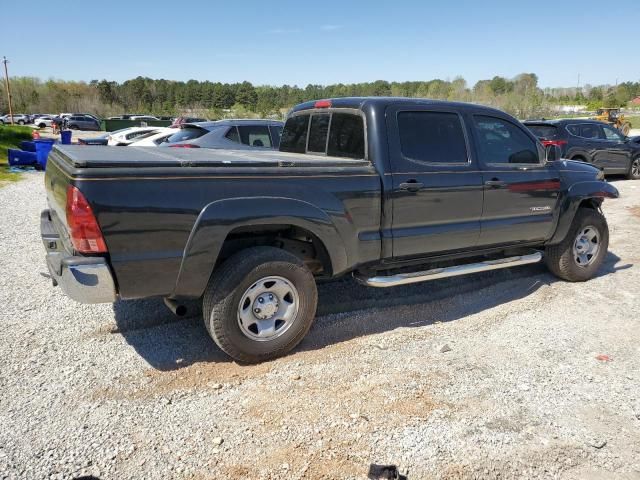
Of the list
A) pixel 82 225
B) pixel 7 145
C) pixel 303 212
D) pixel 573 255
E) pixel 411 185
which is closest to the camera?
pixel 82 225

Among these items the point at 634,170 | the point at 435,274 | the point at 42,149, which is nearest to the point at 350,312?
the point at 435,274

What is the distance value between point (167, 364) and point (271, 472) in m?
1.47

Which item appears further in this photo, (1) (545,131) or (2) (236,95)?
(2) (236,95)

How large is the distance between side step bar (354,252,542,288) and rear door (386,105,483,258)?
184mm

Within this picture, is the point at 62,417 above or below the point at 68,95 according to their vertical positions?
below

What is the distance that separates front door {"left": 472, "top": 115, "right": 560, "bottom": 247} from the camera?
4.77m

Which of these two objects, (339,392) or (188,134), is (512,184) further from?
(188,134)

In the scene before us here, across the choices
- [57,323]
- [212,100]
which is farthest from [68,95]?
[57,323]

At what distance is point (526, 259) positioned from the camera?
5164 mm

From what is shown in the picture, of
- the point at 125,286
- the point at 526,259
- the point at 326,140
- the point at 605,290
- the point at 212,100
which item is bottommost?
the point at 605,290

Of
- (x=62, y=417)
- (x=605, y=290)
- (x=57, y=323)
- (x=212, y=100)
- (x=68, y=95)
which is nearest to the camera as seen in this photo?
(x=62, y=417)

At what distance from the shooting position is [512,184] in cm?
488

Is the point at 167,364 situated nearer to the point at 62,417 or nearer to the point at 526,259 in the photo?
the point at 62,417

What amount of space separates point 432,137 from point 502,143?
98cm
